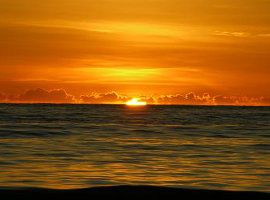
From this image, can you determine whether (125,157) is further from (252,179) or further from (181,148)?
(252,179)

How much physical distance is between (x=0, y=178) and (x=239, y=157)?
11.2 metres

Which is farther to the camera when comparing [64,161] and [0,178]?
[64,161]

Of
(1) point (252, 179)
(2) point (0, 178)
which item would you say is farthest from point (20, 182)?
(1) point (252, 179)

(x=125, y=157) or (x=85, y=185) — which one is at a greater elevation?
(x=125, y=157)

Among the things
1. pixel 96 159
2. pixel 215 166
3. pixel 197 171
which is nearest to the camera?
pixel 197 171

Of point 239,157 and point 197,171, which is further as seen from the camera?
point 239,157

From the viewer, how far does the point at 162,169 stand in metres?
17.2

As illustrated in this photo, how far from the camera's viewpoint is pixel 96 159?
20172 millimetres

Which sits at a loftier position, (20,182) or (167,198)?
(20,182)

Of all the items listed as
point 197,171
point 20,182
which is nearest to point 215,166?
point 197,171

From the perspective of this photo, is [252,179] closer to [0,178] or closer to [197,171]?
[197,171]

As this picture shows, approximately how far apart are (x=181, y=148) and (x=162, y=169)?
846 centimetres

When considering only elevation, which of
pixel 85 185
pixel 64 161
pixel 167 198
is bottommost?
pixel 167 198

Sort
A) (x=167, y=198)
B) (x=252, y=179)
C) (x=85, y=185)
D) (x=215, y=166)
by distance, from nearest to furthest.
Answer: (x=167, y=198) → (x=85, y=185) → (x=252, y=179) → (x=215, y=166)
